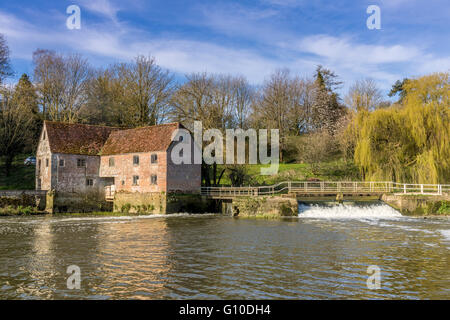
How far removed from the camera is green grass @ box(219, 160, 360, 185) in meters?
55.2

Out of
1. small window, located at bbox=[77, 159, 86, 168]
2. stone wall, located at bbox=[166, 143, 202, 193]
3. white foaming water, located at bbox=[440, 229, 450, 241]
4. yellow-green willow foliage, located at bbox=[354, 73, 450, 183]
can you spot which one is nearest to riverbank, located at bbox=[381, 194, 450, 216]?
yellow-green willow foliage, located at bbox=[354, 73, 450, 183]

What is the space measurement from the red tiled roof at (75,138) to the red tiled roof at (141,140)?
1.07m

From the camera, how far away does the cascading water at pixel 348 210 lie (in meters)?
36.2

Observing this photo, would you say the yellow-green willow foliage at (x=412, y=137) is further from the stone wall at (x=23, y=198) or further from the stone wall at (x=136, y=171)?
the stone wall at (x=23, y=198)

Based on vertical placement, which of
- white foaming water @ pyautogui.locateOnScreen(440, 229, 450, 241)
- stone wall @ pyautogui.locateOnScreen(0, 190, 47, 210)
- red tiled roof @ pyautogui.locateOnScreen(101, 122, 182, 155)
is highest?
red tiled roof @ pyautogui.locateOnScreen(101, 122, 182, 155)

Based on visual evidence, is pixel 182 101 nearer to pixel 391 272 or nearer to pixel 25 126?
pixel 25 126

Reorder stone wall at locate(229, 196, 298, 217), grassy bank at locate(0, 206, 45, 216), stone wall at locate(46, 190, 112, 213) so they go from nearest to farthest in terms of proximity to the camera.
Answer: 1. stone wall at locate(229, 196, 298, 217)
2. grassy bank at locate(0, 206, 45, 216)
3. stone wall at locate(46, 190, 112, 213)

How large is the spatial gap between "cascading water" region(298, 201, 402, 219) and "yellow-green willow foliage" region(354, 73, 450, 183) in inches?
182

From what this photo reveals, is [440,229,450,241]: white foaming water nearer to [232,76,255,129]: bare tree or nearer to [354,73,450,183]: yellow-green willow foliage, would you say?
[354,73,450,183]: yellow-green willow foliage

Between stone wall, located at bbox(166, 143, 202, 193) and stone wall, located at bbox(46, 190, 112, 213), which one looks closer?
stone wall, located at bbox(166, 143, 202, 193)

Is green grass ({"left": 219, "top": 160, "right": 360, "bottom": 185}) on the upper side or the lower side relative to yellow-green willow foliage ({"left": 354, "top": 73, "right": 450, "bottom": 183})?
lower

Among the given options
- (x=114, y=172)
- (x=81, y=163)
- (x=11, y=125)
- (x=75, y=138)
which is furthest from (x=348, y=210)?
(x=11, y=125)

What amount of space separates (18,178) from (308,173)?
124ft
